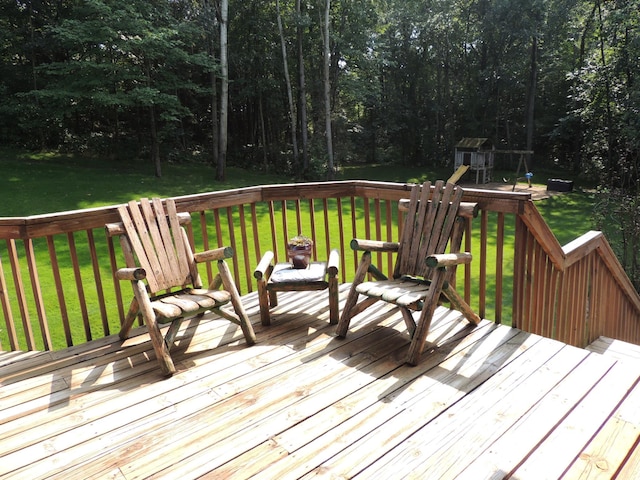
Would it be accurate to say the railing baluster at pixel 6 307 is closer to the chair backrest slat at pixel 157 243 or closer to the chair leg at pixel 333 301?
the chair backrest slat at pixel 157 243

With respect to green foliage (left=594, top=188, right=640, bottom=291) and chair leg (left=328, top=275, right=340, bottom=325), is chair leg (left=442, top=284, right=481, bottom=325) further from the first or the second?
green foliage (left=594, top=188, right=640, bottom=291)

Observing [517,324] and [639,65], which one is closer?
[517,324]

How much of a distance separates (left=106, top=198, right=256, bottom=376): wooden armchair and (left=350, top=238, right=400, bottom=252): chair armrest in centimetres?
87

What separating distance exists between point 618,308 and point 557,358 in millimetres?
1923

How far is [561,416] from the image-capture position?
6.88ft

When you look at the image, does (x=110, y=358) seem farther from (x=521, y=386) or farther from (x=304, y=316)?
(x=521, y=386)

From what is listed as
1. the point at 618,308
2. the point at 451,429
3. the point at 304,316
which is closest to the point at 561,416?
the point at 451,429

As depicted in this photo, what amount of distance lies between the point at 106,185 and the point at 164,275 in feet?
31.9

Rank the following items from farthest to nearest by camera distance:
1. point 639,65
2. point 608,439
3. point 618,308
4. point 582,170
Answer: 1. point 582,170
2. point 639,65
3. point 618,308
4. point 608,439

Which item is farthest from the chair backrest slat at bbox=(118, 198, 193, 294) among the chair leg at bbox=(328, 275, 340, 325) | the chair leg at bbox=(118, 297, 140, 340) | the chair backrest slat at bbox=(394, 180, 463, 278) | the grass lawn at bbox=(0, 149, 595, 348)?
the grass lawn at bbox=(0, 149, 595, 348)

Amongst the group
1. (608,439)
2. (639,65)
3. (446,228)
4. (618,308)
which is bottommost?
(618,308)

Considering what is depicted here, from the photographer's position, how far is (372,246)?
10.5 ft

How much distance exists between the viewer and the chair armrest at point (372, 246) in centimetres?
316

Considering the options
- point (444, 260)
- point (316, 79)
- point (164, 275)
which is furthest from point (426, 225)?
point (316, 79)
